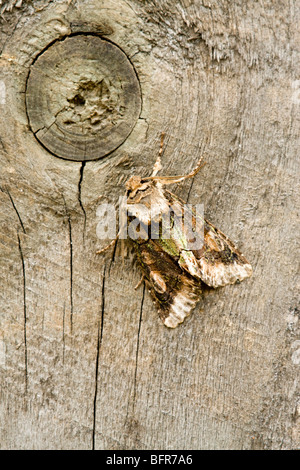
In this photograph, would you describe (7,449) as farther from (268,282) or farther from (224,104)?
(224,104)

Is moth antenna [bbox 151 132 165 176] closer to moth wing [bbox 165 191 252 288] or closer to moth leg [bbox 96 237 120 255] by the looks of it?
moth wing [bbox 165 191 252 288]

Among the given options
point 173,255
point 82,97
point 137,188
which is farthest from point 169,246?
point 82,97

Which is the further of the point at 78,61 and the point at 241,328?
the point at 241,328

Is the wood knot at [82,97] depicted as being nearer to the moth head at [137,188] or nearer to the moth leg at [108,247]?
the moth head at [137,188]

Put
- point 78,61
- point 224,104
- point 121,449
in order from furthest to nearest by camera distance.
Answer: point 121,449 < point 224,104 < point 78,61

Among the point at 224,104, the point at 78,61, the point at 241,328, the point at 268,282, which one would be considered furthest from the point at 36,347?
the point at 224,104

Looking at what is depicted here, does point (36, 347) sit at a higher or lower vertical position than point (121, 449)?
higher
